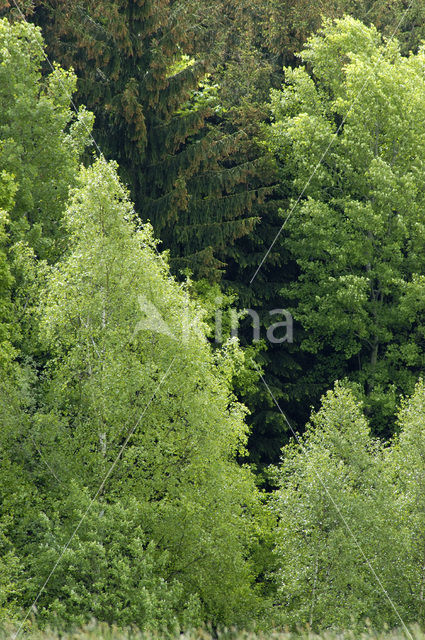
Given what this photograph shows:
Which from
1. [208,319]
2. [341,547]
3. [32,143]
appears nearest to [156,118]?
[32,143]

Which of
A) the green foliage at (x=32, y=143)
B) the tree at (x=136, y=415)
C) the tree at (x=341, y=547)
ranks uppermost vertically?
the green foliage at (x=32, y=143)

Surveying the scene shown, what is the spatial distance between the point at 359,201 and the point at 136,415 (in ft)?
49.2

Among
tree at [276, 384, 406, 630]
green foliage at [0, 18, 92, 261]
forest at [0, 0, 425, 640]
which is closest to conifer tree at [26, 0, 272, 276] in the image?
forest at [0, 0, 425, 640]

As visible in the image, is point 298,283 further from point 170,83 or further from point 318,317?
point 170,83

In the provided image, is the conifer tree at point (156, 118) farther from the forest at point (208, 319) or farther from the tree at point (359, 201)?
the tree at point (359, 201)

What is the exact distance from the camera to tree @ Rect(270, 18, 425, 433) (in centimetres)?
2956

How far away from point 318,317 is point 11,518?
15686 millimetres

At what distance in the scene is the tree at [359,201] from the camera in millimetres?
29562

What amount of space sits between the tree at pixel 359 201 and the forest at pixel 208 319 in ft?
0.35

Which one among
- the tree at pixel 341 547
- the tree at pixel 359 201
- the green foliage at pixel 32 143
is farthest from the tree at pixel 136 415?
the tree at pixel 359 201

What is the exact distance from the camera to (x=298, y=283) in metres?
31.6

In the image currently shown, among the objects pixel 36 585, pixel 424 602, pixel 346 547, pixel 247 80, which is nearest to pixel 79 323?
pixel 36 585

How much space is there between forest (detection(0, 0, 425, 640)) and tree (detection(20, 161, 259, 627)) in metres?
0.06

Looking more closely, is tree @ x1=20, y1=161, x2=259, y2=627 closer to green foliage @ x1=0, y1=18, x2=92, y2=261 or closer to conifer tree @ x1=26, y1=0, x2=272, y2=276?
green foliage @ x1=0, y1=18, x2=92, y2=261
